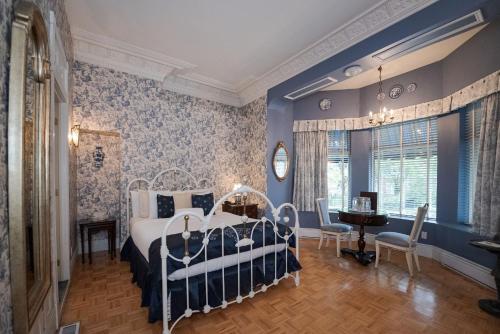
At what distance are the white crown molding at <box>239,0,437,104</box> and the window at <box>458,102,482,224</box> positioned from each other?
184 centimetres

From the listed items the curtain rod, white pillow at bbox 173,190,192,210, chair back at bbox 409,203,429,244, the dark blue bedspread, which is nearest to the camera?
the dark blue bedspread

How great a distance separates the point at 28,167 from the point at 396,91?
5.04 metres

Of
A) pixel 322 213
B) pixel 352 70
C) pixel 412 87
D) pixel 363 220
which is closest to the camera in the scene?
pixel 352 70

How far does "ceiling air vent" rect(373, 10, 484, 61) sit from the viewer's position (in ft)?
7.04

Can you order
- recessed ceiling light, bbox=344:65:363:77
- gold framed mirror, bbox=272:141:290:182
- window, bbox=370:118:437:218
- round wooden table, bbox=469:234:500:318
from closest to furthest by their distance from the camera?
round wooden table, bbox=469:234:500:318 < recessed ceiling light, bbox=344:65:363:77 < window, bbox=370:118:437:218 < gold framed mirror, bbox=272:141:290:182

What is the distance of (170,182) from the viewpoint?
4.20 metres

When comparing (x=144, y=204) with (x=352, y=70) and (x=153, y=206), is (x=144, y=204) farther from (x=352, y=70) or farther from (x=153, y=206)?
(x=352, y=70)

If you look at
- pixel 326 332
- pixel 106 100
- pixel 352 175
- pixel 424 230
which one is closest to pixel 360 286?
pixel 326 332

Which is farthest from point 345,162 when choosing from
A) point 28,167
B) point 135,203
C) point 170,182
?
point 28,167

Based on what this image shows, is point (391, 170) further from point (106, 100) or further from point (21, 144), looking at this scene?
point (106, 100)

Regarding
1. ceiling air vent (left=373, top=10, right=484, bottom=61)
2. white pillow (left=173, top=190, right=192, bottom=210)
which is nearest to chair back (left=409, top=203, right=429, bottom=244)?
ceiling air vent (left=373, top=10, right=484, bottom=61)

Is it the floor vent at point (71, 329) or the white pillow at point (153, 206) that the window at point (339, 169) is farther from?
the floor vent at point (71, 329)

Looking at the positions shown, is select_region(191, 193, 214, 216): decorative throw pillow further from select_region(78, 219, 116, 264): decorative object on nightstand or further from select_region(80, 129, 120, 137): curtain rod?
select_region(80, 129, 120, 137): curtain rod

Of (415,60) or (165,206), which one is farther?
(415,60)
